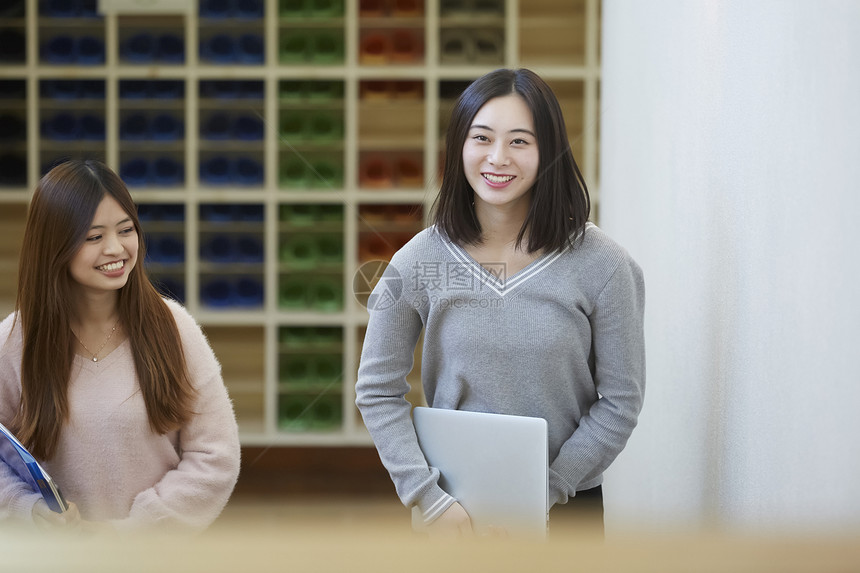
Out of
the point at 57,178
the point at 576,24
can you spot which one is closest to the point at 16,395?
the point at 57,178

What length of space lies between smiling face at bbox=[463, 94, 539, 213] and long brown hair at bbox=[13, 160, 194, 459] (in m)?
0.39

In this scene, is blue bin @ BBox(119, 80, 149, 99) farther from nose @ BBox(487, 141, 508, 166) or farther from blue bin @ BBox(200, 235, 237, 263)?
nose @ BBox(487, 141, 508, 166)

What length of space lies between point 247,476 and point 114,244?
2.13 meters

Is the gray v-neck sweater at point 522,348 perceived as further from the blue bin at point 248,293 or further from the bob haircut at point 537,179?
the blue bin at point 248,293

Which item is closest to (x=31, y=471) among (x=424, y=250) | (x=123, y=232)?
(x=123, y=232)

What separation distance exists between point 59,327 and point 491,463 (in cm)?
49

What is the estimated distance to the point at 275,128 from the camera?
9.21 ft

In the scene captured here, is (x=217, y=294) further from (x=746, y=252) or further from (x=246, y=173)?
(x=746, y=252)

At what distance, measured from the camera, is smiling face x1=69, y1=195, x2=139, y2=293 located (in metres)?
0.89

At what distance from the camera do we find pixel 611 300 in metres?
0.85

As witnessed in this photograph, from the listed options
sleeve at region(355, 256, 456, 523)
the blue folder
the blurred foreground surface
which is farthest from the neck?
the blurred foreground surface

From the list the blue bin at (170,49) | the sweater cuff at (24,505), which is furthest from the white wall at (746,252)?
the blue bin at (170,49)

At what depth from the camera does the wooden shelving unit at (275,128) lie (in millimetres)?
2725

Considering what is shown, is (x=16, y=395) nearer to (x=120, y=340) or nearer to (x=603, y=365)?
(x=120, y=340)
